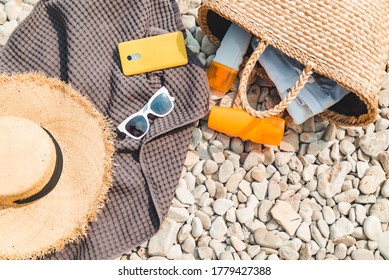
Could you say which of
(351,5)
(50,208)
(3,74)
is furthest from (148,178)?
(351,5)

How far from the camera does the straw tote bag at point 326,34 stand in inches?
70.9

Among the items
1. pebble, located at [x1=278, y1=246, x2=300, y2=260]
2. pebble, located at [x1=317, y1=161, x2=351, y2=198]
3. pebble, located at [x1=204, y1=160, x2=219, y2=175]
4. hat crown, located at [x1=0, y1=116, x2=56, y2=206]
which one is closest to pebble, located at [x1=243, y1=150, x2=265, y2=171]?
pebble, located at [x1=204, y1=160, x2=219, y2=175]

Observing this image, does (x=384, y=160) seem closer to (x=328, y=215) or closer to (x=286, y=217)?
(x=328, y=215)

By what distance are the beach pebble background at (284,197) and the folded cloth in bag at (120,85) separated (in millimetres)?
78

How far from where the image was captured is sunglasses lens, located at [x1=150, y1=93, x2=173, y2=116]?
2.04 metres

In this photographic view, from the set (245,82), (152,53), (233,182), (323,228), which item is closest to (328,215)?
(323,228)

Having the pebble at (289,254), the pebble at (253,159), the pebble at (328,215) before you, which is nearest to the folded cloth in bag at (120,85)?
the pebble at (253,159)

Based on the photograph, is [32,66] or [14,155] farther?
[32,66]

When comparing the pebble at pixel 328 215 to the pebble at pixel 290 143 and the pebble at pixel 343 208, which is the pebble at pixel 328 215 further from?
the pebble at pixel 290 143

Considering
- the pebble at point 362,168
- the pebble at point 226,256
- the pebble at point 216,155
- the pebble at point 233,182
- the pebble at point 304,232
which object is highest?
the pebble at point 362,168

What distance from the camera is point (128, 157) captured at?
6.66 feet

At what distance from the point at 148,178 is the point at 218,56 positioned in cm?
54

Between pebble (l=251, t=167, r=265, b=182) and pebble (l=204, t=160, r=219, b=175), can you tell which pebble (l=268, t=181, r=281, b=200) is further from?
pebble (l=204, t=160, r=219, b=175)
